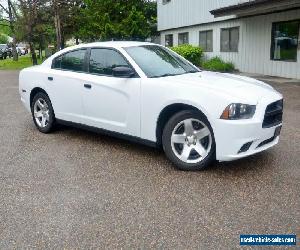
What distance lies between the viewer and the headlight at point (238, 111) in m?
4.30

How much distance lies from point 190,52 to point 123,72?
1512cm

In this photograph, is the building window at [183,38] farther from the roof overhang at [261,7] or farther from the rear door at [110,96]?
the rear door at [110,96]

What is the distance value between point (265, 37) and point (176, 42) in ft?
31.4

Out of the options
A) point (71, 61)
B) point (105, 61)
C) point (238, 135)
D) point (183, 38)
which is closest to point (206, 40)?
point (183, 38)

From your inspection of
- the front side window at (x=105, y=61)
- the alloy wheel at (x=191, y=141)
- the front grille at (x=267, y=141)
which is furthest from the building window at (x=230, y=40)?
the alloy wheel at (x=191, y=141)

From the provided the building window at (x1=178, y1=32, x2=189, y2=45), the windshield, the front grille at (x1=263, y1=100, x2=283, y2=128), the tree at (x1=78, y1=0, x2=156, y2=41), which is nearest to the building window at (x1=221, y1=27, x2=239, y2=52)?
the building window at (x1=178, y1=32, x2=189, y2=45)

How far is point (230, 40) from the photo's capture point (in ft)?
60.3

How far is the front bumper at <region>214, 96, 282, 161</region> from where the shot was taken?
4.29 meters

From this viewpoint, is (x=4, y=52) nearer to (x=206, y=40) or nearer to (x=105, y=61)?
(x=206, y=40)

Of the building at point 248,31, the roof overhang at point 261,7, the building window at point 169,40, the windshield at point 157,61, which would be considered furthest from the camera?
the building window at point 169,40

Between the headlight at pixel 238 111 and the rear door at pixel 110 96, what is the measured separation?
1323mm

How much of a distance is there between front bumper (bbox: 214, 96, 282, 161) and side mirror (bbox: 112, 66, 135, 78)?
1491mm

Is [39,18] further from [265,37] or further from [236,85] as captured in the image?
[236,85]

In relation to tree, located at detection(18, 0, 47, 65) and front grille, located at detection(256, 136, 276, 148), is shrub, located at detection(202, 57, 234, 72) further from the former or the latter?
tree, located at detection(18, 0, 47, 65)
